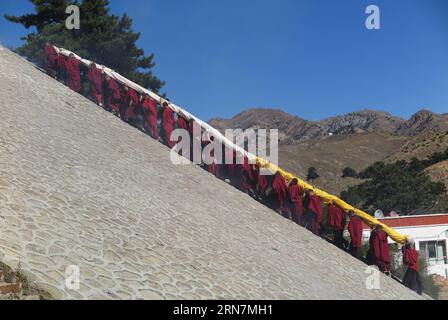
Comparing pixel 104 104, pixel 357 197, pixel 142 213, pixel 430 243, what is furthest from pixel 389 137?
pixel 142 213

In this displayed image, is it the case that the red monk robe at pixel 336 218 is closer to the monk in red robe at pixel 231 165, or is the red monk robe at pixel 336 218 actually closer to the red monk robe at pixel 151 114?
the monk in red robe at pixel 231 165

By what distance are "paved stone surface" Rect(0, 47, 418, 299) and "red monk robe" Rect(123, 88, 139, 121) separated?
1.24 m

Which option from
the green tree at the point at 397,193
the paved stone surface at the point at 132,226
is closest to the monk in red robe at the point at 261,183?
the paved stone surface at the point at 132,226

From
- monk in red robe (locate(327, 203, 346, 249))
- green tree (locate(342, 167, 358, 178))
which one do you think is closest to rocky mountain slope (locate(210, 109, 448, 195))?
green tree (locate(342, 167, 358, 178))

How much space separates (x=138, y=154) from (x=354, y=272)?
6.39m

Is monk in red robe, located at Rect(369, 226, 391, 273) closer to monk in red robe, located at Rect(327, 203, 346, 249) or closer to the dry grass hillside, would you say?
monk in red robe, located at Rect(327, 203, 346, 249)

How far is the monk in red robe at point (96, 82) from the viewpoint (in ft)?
56.7

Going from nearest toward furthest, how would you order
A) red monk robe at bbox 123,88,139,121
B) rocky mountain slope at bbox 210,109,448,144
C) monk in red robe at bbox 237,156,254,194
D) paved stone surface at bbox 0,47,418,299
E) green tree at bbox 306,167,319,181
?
paved stone surface at bbox 0,47,418,299 < monk in red robe at bbox 237,156,254,194 < red monk robe at bbox 123,88,139,121 < green tree at bbox 306,167,319,181 < rocky mountain slope at bbox 210,109,448,144

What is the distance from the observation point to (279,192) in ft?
45.5

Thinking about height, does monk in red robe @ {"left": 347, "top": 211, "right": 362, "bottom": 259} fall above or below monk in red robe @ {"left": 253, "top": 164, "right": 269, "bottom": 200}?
below

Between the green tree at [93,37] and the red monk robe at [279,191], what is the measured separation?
1859 centimetres

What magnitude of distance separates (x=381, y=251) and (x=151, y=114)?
8.21m

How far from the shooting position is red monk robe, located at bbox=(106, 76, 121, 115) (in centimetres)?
1699

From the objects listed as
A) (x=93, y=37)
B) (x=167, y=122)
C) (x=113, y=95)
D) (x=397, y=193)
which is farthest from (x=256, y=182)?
(x=397, y=193)
